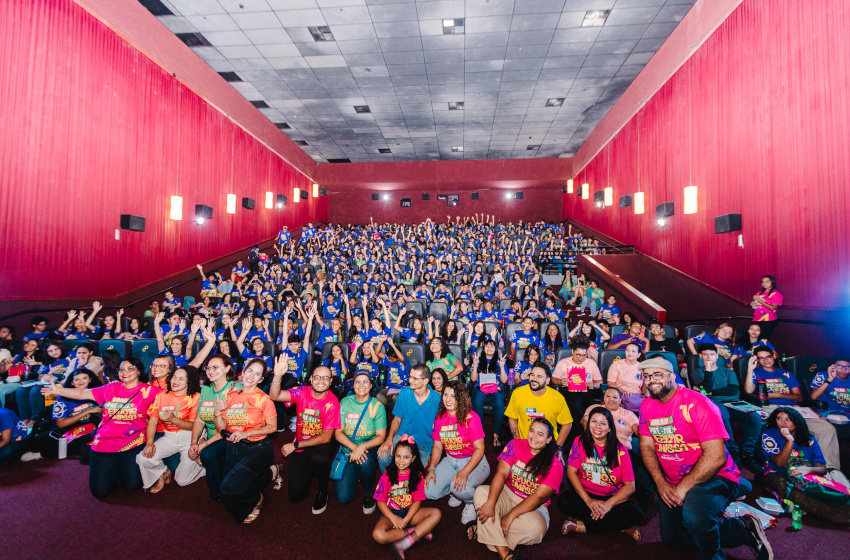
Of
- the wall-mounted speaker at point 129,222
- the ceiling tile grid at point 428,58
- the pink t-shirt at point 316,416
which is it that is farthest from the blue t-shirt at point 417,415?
the ceiling tile grid at point 428,58

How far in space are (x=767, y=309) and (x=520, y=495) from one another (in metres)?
4.56

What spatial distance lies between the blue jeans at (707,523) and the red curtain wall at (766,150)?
350 centimetres

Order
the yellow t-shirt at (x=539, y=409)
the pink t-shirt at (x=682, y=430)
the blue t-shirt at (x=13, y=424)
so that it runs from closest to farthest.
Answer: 1. the pink t-shirt at (x=682, y=430)
2. the yellow t-shirt at (x=539, y=409)
3. the blue t-shirt at (x=13, y=424)

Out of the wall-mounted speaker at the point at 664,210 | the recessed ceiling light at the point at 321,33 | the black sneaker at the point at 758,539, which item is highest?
the recessed ceiling light at the point at 321,33

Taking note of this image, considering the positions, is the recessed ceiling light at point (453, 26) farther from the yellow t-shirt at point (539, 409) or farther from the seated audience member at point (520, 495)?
the seated audience member at point (520, 495)

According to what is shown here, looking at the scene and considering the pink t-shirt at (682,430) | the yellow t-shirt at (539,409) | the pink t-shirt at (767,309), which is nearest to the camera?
the pink t-shirt at (682,430)

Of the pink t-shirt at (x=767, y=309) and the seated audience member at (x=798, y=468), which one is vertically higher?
the pink t-shirt at (x=767, y=309)

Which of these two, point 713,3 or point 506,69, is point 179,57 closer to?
point 506,69

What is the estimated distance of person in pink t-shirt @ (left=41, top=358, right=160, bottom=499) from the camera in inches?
118

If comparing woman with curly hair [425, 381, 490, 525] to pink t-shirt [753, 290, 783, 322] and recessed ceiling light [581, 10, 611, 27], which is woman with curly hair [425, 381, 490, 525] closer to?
pink t-shirt [753, 290, 783, 322]

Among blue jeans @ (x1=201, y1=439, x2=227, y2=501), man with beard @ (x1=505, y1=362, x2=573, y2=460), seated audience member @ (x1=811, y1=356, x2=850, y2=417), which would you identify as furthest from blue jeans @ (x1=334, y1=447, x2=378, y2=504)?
seated audience member @ (x1=811, y1=356, x2=850, y2=417)

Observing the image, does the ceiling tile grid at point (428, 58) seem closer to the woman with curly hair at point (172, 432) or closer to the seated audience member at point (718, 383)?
the seated audience member at point (718, 383)

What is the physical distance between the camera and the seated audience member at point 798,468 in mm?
2623

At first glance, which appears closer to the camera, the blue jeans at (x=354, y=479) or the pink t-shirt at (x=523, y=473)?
the pink t-shirt at (x=523, y=473)
